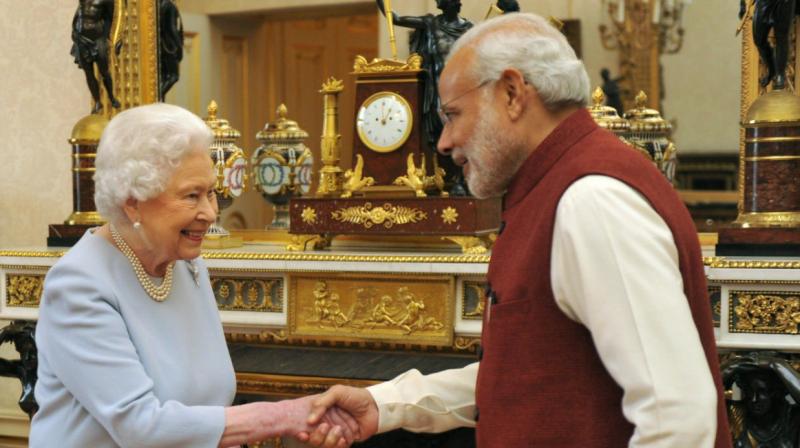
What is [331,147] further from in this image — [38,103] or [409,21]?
[38,103]

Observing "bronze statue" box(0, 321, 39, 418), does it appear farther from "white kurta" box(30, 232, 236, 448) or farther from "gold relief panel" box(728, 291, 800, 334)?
"gold relief panel" box(728, 291, 800, 334)

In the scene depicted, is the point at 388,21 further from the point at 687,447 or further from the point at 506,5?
the point at 687,447

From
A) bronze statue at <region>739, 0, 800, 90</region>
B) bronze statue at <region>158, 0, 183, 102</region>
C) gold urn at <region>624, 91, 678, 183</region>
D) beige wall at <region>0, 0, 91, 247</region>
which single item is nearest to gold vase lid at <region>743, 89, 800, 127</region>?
bronze statue at <region>739, 0, 800, 90</region>

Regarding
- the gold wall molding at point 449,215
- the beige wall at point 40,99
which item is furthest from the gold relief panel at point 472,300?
the beige wall at point 40,99

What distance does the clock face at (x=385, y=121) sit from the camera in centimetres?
387

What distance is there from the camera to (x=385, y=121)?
153 inches

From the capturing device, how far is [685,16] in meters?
4.21

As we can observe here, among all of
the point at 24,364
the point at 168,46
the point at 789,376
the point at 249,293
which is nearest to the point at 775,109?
the point at 789,376

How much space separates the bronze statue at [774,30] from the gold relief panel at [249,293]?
1.76 meters

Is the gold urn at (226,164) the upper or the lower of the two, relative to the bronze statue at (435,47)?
lower

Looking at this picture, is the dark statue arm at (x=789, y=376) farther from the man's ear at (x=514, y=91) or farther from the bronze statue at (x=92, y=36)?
the bronze statue at (x=92, y=36)

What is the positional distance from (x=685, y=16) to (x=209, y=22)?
2.01m

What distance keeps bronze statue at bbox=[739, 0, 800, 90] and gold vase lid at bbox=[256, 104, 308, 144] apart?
1.78 m

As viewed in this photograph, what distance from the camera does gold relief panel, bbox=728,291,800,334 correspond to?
10.8ft
